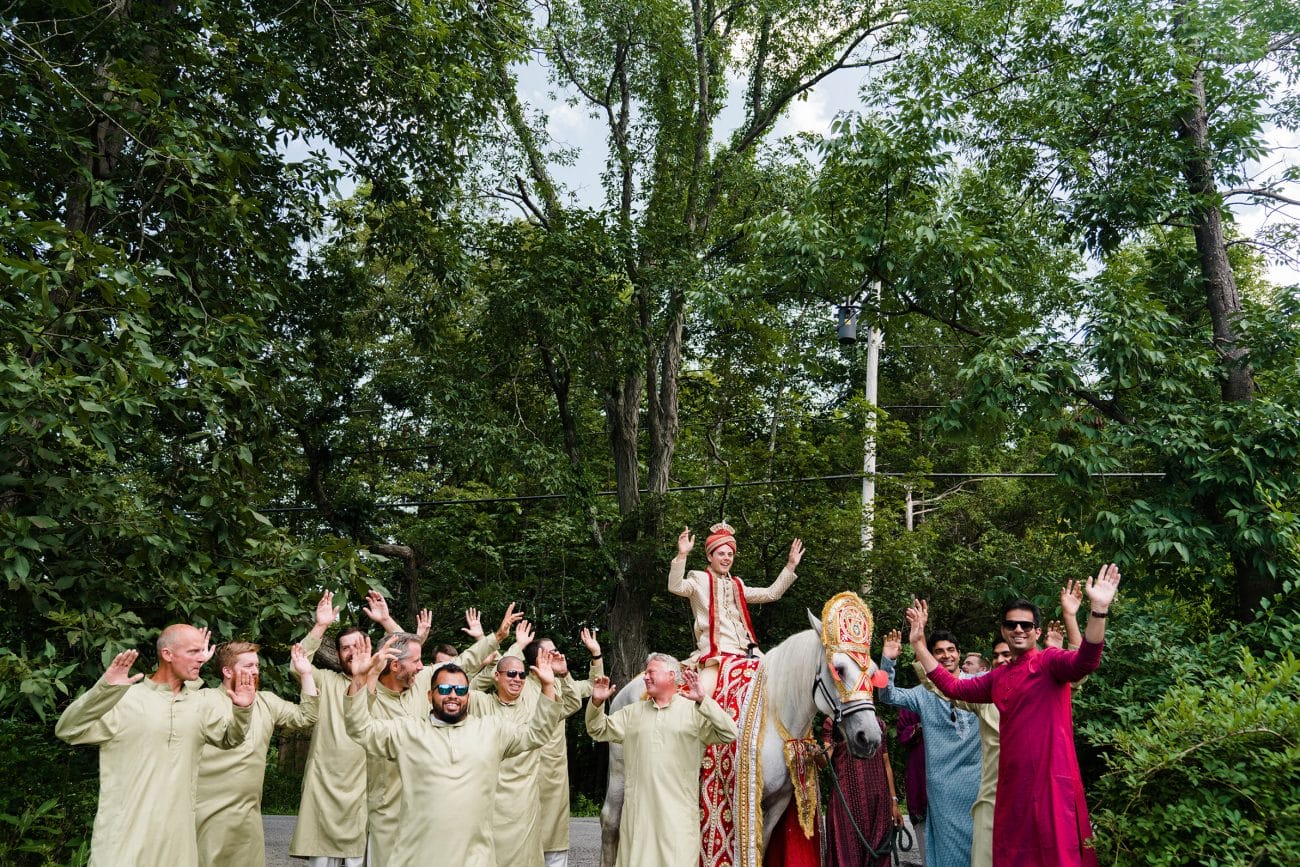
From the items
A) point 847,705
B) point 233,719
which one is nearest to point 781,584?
point 847,705

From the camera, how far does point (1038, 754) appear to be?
203 inches

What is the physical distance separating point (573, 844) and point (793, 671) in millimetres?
5270

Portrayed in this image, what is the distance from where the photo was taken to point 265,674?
6.91 meters

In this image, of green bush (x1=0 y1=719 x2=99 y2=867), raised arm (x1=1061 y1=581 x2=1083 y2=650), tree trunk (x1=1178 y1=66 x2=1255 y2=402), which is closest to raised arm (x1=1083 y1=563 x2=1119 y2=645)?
raised arm (x1=1061 y1=581 x2=1083 y2=650)

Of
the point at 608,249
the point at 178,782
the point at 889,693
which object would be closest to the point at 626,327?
the point at 608,249

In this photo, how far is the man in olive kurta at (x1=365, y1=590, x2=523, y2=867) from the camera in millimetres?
6102

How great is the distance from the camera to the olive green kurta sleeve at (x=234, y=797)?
6.12 meters

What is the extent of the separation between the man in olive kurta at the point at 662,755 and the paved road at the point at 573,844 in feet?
10.3

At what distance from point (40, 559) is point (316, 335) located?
6.64 m

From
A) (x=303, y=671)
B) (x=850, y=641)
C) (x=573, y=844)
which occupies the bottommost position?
(x=573, y=844)

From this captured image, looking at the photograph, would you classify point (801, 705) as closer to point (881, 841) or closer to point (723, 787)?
point (723, 787)

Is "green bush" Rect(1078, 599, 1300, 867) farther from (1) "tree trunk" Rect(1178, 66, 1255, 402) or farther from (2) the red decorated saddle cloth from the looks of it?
(1) "tree trunk" Rect(1178, 66, 1255, 402)

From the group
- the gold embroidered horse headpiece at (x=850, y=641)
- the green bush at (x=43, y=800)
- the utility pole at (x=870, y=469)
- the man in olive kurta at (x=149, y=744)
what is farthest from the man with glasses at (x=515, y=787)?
the utility pole at (x=870, y=469)

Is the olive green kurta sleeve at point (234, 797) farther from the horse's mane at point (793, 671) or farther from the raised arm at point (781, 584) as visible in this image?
the raised arm at point (781, 584)
